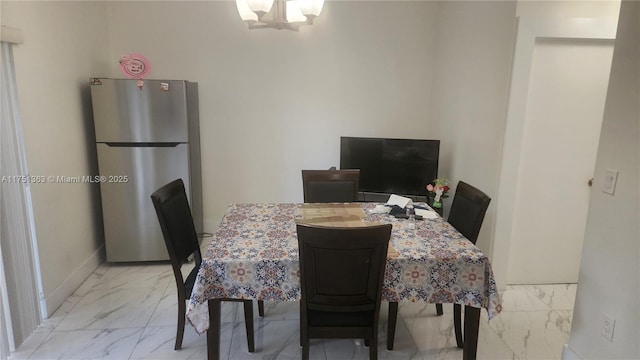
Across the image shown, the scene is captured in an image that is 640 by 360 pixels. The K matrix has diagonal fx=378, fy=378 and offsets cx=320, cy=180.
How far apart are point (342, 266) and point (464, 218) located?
98 centimetres

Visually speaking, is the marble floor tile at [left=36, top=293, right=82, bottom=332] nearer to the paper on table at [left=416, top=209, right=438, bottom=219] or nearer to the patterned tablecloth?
the patterned tablecloth

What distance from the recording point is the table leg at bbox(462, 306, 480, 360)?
183 centimetres

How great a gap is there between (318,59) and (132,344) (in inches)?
116

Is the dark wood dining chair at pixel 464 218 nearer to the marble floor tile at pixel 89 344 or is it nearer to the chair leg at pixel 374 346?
the chair leg at pixel 374 346

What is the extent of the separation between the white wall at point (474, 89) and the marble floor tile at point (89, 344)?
8.47 feet

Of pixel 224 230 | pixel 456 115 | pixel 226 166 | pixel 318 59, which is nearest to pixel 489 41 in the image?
pixel 456 115

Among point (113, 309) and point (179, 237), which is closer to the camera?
point (179, 237)

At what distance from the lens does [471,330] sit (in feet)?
6.07

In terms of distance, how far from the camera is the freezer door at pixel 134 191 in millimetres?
3188

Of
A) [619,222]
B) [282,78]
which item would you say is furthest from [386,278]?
[282,78]

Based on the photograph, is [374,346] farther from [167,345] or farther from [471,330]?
[167,345]

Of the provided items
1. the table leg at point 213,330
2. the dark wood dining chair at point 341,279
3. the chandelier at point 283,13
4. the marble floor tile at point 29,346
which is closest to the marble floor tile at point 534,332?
the dark wood dining chair at point 341,279

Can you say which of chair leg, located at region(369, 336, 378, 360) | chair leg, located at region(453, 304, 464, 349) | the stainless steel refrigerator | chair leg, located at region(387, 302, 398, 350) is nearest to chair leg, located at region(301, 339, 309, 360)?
chair leg, located at region(369, 336, 378, 360)

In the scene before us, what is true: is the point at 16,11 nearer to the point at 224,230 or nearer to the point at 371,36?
the point at 224,230
